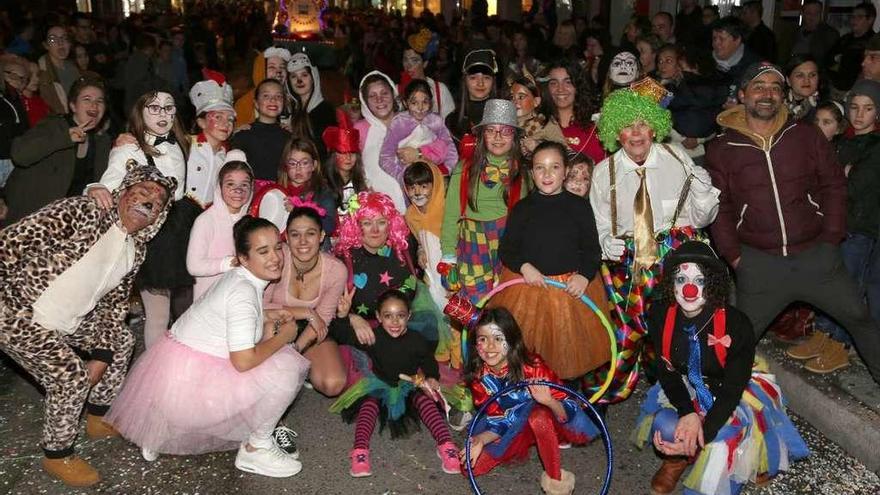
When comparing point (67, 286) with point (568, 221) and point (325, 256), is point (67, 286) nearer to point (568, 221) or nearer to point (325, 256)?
point (325, 256)

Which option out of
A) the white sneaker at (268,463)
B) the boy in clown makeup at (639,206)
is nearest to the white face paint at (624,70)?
the boy in clown makeup at (639,206)

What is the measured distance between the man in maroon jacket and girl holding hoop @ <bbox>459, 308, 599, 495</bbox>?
150 cm

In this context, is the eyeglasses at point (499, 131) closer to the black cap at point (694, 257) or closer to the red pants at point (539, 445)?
the black cap at point (694, 257)

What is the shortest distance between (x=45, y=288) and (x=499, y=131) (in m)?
2.97

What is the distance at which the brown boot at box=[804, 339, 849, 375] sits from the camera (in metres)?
5.19

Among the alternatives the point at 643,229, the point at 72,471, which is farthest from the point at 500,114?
the point at 72,471

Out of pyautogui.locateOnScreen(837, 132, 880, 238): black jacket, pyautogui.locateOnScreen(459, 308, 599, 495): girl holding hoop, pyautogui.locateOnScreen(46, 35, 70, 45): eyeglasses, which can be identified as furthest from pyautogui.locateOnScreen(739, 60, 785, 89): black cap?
pyautogui.locateOnScreen(46, 35, 70, 45): eyeglasses

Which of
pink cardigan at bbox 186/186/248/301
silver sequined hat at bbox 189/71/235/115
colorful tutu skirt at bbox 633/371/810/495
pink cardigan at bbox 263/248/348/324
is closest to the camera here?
colorful tutu skirt at bbox 633/371/810/495

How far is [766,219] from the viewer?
15.5 feet

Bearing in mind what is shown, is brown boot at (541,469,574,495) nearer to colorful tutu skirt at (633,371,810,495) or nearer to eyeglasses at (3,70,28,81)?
colorful tutu skirt at (633,371,810,495)

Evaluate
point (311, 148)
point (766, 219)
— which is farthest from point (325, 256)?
point (766, 219)

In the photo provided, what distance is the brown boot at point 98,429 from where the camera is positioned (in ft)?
16.1

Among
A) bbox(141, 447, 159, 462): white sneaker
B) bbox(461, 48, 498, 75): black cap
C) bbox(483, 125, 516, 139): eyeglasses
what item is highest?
bbox(461, 48, 498, 75): black cap

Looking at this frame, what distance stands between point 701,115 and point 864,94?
197 cm
